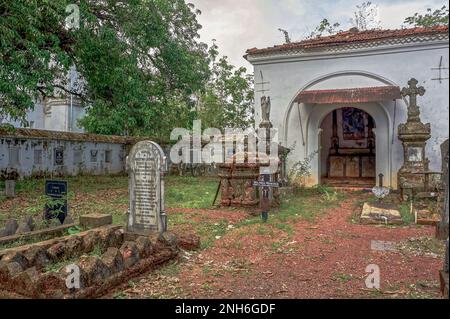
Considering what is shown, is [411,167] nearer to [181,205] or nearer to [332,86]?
[332,86]

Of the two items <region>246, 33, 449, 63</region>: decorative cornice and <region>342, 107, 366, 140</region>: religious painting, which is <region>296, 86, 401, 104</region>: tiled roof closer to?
<region>246, 33, 449, 63</region>: decorative cornice

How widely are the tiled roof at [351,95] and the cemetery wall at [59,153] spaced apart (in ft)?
33.4

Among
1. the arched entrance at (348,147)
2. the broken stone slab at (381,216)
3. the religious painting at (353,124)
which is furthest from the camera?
the religious painting at (353,124)

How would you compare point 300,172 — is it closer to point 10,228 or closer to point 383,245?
point 383,245

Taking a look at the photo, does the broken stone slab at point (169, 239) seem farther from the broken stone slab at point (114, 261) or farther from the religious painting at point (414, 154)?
the religious painting at point (414, 154)

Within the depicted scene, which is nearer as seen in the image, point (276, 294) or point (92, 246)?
point (276, 294)

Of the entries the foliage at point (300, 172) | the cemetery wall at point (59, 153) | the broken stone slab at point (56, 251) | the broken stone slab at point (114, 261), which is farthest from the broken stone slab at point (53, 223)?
the foliage at point (300, 172)

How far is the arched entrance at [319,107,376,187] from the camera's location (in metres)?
15.4

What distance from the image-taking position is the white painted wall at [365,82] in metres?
11.8

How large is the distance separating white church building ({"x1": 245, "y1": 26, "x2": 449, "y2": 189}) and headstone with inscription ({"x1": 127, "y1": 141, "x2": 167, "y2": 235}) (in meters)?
8.12

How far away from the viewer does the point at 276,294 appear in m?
3.85

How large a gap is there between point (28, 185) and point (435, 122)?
47.3 feet

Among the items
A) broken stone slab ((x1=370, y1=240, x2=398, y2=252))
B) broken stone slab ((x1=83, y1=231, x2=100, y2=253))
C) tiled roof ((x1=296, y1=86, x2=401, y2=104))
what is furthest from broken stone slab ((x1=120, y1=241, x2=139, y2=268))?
tiled roof ((x1=296, y1=86, x2=401, y2=104))

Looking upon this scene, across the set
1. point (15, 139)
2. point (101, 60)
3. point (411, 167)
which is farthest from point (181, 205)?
point (15, 139)
